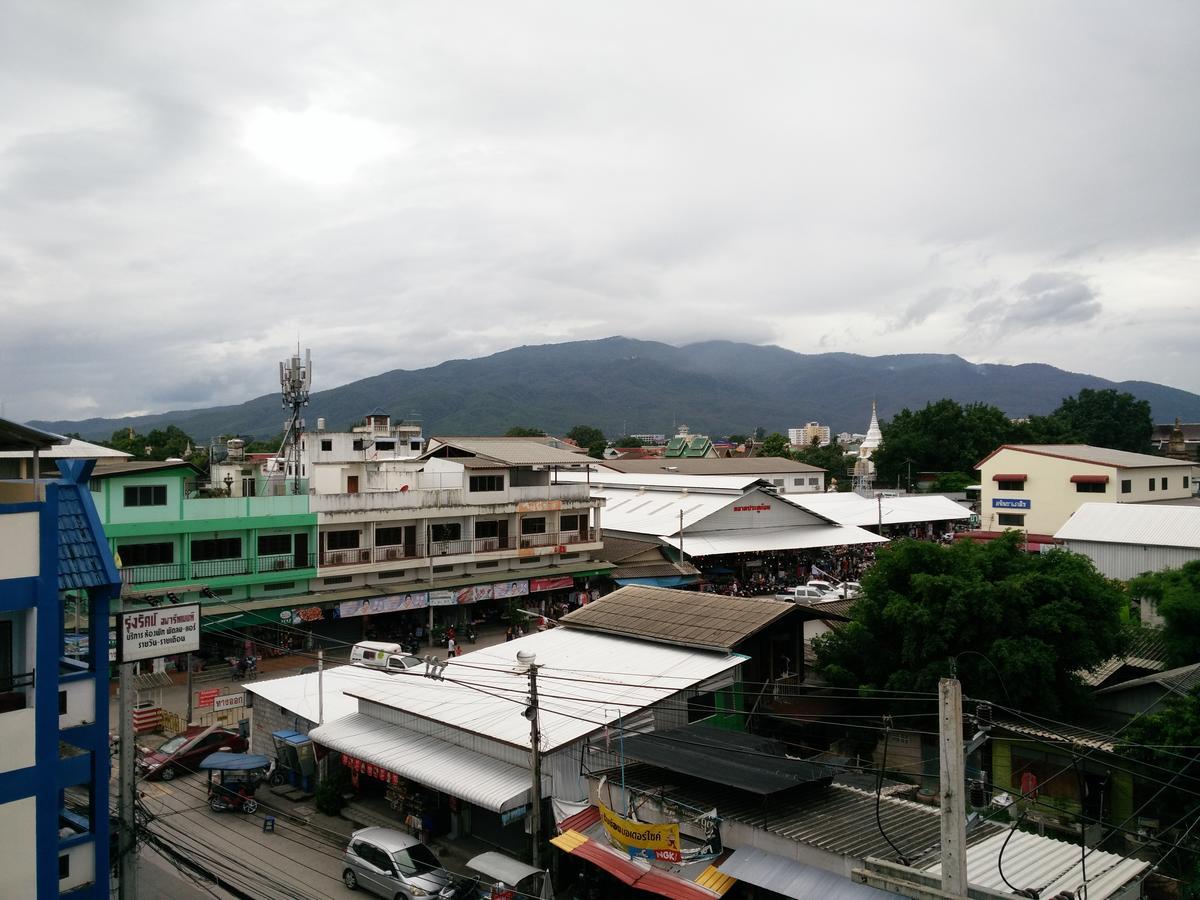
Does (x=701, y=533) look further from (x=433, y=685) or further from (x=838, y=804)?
(x=838, y=804)

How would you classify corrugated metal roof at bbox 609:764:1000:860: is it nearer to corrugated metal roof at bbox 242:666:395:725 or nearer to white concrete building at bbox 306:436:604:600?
corrugated metal roof at bbox 242:666:395:725

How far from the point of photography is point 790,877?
10922 millimetres

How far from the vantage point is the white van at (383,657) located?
77.1 feet

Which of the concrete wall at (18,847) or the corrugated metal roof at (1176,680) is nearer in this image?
the concrete wall at (18,847)

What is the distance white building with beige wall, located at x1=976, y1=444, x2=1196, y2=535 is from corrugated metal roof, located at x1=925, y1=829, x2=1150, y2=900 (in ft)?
130

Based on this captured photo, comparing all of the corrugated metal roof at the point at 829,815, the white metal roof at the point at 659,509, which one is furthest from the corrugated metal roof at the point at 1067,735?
the white metal roof at the point at 659,509

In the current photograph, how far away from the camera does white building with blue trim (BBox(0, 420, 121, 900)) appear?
8656 mm

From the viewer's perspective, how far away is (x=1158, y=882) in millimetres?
13273

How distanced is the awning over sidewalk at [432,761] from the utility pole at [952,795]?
7513 millimetres

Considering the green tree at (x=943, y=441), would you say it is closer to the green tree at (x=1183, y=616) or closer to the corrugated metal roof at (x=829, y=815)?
the green tree at (x=1183, y=616)

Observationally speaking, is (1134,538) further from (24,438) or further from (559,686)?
(24,438)

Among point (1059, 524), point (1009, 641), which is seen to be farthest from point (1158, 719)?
point (1059, 524)

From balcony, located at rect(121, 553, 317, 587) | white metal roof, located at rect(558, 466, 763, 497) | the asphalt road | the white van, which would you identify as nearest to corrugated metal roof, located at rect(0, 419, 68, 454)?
the asphalt road

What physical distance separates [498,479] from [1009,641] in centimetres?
2471
